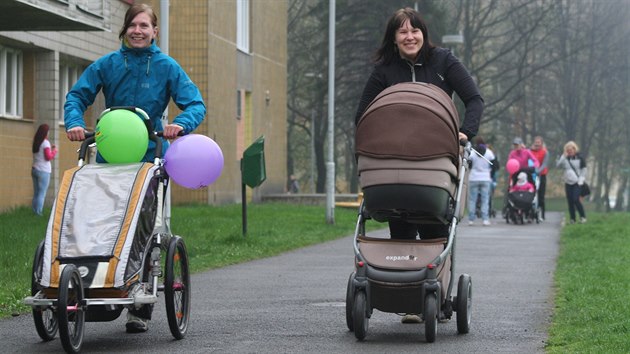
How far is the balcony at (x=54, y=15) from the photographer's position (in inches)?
793

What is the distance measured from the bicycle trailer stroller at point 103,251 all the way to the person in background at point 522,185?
71.2 ft

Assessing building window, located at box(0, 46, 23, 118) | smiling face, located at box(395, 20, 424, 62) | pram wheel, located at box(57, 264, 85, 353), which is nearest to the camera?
pram wheel, located at box(57, 264, 85, 353)

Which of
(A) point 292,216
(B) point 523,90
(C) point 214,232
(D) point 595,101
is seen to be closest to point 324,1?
(B) point 523,90

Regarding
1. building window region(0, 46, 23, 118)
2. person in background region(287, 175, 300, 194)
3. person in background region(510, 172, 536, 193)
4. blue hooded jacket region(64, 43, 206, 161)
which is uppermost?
building window region(0, 46, 23, 118)

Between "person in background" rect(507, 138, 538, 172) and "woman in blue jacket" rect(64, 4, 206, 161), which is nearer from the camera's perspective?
"woman in blue jacket" rect(64, 4, 206, 161)

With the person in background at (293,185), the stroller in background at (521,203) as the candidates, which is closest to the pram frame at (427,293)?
the stroller in background at (521,203)

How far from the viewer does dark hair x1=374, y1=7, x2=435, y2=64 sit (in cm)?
851

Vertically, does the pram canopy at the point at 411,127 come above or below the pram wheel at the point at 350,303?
above

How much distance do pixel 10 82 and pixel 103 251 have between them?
20886 mm

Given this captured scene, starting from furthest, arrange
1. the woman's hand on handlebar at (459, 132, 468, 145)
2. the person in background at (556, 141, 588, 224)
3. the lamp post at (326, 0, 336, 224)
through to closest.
→ the person in background at (556, 141, 588, 224) → the lamp post at (326, 0, 336, 224) → the woman's hand on handlebar at (459, 132, 468, 145)

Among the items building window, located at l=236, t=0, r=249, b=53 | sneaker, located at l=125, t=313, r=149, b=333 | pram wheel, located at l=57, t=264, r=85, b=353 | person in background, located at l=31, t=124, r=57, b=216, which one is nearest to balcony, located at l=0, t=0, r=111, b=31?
person in background, located at l=31, t=124, r=57, b=216

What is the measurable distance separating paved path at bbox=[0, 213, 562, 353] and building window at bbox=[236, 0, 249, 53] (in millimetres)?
25875

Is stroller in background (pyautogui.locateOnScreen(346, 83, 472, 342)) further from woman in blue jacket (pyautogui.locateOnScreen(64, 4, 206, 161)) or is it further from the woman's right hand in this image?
the woman's right hand

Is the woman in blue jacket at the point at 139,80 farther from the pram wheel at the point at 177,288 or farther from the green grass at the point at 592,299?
the green grass at the point at 592,299
